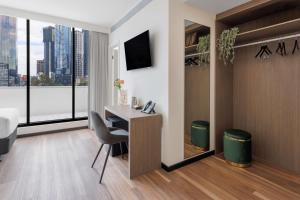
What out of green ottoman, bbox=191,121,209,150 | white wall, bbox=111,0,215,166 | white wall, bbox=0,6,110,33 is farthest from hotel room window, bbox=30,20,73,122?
green ottoman, bbox=191,121,209,150

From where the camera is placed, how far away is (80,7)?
3.18 m

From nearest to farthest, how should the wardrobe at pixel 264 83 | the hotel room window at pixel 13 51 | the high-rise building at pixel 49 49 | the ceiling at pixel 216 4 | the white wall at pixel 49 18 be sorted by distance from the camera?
the wardrobe at pixel 264 83, the ceiling at pixel 216 4, the white wall at pixel 49 18, the hotel room window at pixel 13 51, the high-rise building at pixel 49 49

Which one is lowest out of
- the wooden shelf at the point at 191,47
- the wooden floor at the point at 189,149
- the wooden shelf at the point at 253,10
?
the wooden floor at the point at 189,149

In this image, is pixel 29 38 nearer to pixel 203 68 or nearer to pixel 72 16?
pixel 72 16

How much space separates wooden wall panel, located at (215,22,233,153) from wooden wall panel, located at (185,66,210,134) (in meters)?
0.17

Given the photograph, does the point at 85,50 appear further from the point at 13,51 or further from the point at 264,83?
Result: the point at 264,83

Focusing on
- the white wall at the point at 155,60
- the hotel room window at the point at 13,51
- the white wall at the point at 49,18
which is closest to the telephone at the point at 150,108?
the white wall at the point at 155,60

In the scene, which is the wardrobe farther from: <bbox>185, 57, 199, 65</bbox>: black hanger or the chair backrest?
the chair backrest

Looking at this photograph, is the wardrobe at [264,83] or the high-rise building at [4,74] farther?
the high-rise building at [4,74]

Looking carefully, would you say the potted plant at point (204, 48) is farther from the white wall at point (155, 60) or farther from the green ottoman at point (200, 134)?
the green ottoman at point (200, 134)

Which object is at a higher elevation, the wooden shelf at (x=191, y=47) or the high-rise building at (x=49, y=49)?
the high-rise building at (x=49, y=49)

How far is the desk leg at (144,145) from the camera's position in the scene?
206cm

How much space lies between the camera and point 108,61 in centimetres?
436

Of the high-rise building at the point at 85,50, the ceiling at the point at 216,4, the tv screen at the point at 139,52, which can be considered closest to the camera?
the ceiling at the point at 216,4
